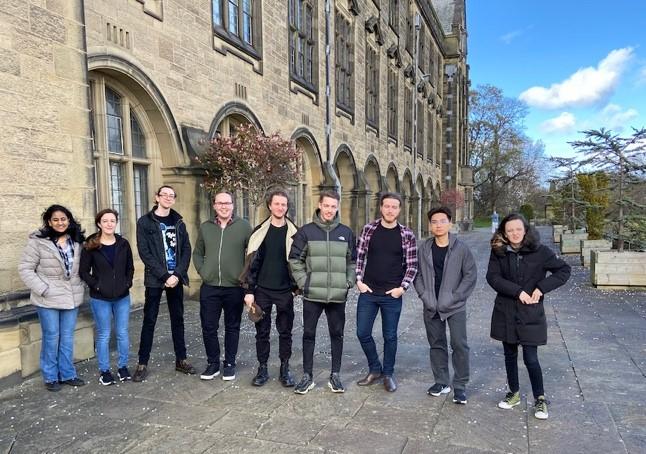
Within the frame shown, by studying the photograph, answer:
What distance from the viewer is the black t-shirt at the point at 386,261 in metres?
4.11

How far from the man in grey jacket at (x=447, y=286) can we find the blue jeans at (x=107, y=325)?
2743 millimetres

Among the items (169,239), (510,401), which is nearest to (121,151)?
(169,239)

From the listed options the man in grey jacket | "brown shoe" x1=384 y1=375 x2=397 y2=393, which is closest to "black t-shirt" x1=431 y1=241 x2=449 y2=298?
the man in grey jacket

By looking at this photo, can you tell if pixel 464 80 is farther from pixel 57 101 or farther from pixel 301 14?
pixel 57 101

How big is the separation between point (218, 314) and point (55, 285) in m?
1.45

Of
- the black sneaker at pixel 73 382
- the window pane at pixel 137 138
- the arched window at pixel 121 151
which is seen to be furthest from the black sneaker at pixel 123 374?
the window pane at pixel 137 138

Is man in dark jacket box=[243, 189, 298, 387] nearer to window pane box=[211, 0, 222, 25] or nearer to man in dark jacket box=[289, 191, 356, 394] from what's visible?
man in dark jacket box=[289, 191, 356, 394]

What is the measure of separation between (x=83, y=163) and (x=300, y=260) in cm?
272

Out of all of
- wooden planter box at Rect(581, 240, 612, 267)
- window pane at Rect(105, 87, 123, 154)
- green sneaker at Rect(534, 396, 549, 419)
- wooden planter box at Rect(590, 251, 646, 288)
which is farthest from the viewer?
wooden planter box at Rect(581, 240, 612, 267)

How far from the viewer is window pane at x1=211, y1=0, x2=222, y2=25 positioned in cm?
907

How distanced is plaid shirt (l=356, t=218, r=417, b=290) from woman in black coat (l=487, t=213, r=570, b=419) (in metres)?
0.64

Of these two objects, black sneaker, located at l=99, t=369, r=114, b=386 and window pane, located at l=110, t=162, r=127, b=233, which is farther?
window pane, located at l=110, t=162, r=127, b=233

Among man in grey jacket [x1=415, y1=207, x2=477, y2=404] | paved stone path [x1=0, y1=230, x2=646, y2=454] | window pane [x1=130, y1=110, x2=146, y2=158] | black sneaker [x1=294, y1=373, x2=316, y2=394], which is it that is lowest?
paved stone path [x1=0, y1=230, x2=646, y2=454]

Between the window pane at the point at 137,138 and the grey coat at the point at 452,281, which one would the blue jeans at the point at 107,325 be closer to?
the grey coat at the point at 452,281
